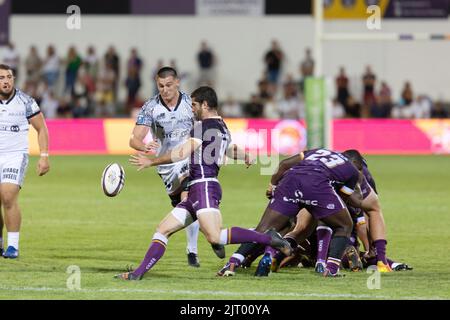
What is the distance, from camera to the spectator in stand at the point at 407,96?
33.8 meters

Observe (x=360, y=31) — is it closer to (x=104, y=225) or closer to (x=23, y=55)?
(x=23, y=55)

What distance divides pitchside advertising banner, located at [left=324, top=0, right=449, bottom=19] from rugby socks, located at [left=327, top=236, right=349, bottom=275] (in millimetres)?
15230

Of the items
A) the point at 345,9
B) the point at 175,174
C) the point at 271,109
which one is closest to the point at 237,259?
the point at 175,174

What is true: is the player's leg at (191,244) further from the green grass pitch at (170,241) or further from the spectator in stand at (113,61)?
the spectator in stand at (113,61)

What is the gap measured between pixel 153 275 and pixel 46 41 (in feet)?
85.3

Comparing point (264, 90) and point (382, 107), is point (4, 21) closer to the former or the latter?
point (264, 90)

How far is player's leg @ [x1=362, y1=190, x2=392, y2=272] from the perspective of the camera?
1240 centimetres

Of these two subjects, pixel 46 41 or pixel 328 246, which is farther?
pixel 46 41

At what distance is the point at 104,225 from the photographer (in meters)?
16.9

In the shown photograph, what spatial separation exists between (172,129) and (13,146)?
1.93 m

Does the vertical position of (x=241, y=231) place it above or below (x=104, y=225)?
above

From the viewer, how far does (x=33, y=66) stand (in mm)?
34719

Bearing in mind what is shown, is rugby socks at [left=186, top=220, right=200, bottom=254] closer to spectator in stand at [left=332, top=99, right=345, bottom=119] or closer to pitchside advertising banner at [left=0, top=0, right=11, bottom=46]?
spectator in stand at [left=332, top=99, right=345, bottom=119]
